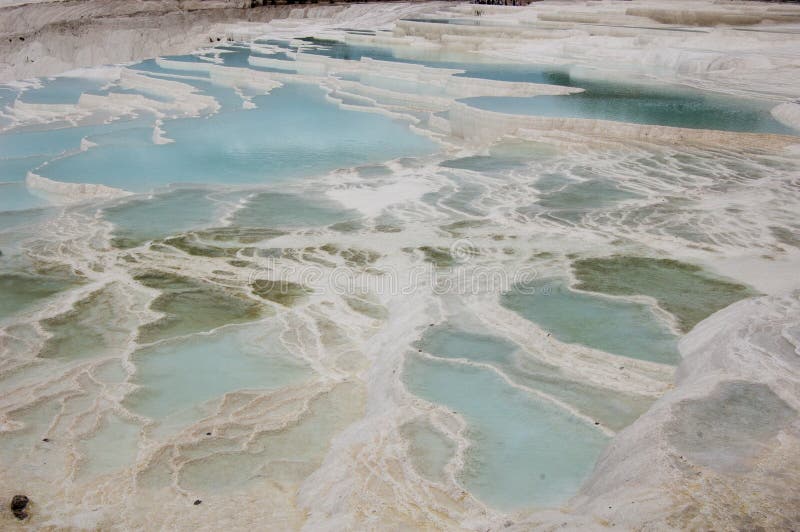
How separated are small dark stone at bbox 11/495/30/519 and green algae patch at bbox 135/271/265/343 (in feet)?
6.67

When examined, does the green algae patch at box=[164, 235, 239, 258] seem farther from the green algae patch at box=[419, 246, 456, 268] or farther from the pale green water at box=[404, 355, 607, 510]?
the pale green water at box=[404, 355, 607, 510]

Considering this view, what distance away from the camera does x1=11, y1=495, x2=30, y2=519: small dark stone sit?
311 cm

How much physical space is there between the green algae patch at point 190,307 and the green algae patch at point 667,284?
9.51 ft

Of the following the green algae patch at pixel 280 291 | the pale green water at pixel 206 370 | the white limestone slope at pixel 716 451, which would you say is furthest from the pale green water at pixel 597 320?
the pale green water at pixel 206 370

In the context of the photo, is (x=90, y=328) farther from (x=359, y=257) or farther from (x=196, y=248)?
(x=359, y=257)


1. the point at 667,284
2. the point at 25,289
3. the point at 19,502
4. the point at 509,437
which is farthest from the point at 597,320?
the point at 25,289

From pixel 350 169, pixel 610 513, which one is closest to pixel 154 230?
pixel 350 169

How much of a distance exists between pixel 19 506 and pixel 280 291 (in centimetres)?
300

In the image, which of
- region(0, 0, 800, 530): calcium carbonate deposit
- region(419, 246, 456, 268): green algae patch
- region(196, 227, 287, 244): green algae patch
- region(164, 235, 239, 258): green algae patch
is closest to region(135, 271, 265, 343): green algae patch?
region(0, 0, 800, 530): calcium carbonate deposit

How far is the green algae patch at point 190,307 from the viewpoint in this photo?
534cm

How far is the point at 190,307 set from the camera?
5.68 meters

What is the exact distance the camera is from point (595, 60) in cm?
1875

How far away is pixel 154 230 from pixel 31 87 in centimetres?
1675

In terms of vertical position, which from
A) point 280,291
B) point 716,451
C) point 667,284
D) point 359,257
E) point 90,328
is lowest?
point 90,328
